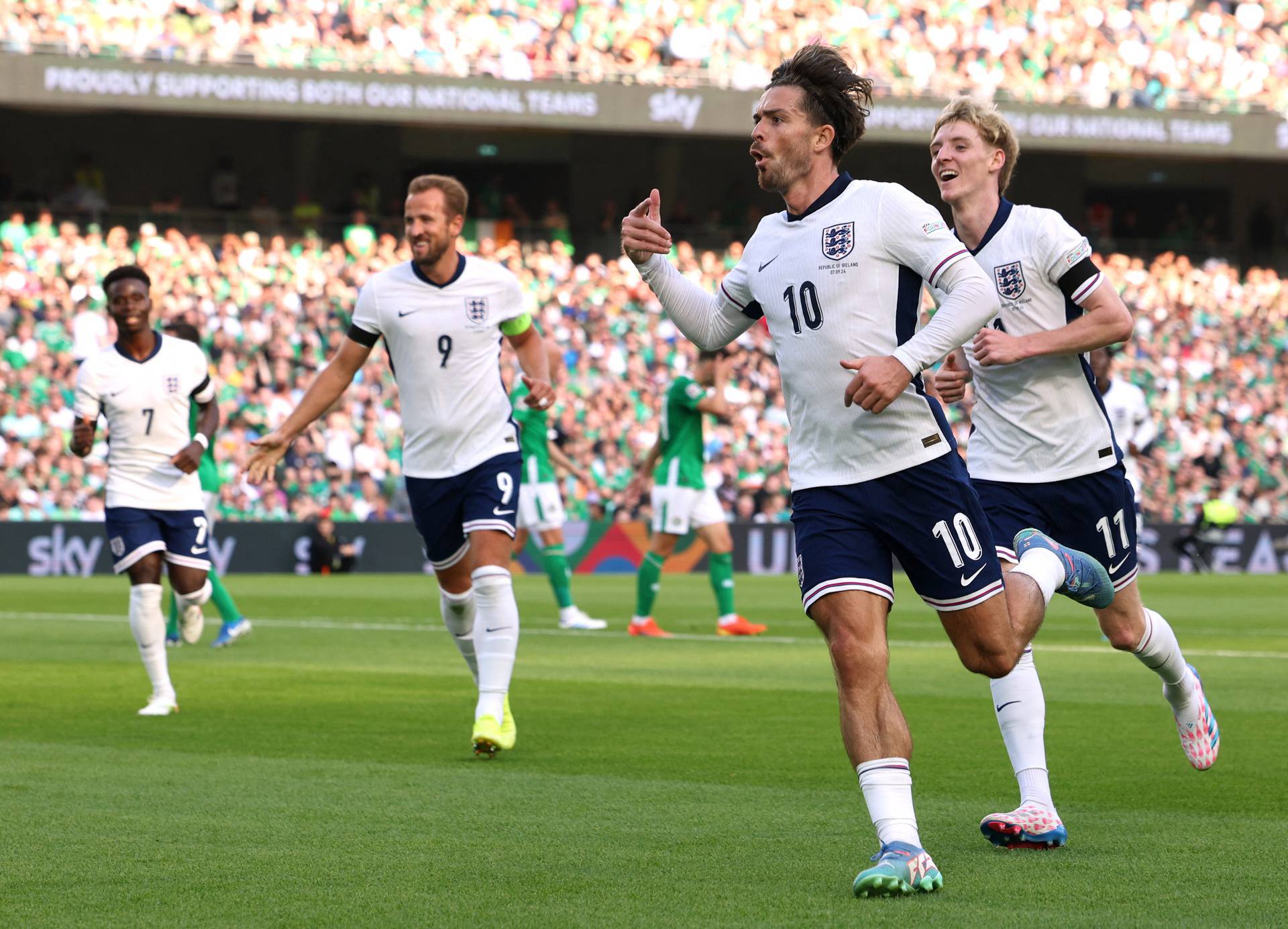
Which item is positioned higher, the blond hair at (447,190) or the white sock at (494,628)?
the blond hair at (447,190)

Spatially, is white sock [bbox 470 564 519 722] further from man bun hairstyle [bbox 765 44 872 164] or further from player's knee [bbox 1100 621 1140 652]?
man bun hairstyle [bbox 765 44 872 164]

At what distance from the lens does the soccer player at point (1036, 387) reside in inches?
251

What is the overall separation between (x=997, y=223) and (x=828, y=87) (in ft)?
4.44

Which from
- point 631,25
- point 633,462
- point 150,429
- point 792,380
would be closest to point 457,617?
point 150,429

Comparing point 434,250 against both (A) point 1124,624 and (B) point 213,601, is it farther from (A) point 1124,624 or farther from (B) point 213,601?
(B) point 213,601

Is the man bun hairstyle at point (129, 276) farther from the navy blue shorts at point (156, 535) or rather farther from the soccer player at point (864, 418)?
the soccer player at point (864, 418)

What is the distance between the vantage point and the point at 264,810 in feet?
22.6

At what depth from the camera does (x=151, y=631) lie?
10461 millimetres

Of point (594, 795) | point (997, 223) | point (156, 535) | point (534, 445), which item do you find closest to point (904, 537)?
point (997, 223)

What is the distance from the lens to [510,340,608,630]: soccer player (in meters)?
A: 17.2

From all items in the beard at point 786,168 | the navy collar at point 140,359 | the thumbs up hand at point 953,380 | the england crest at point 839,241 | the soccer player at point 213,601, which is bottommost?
the soccer player at point 213,601

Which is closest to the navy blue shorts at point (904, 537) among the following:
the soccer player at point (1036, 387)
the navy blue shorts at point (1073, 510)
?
the soccer player at point (1036, 387)

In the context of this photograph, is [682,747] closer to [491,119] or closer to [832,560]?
[832,560]

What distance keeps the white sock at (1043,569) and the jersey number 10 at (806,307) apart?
46.2 inches
